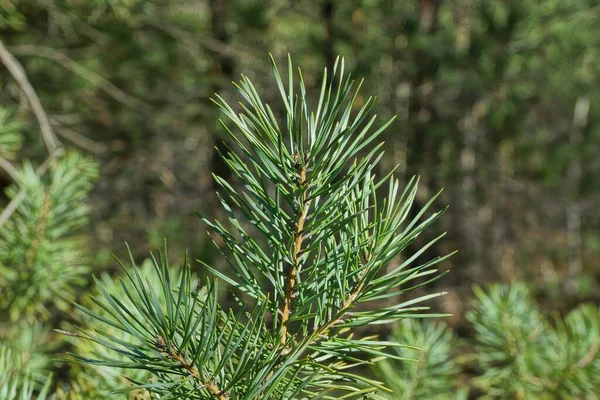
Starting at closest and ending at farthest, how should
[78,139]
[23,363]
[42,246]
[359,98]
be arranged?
[23,363]
[42,246]
[78,139]
[359,98]

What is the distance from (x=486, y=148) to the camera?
15.9 ft

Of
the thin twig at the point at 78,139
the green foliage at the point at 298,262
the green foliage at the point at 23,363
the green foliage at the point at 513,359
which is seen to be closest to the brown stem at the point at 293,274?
the green foliage at the point at 298,262

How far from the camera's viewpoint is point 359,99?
3904 millimetres

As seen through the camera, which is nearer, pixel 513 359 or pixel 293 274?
pixel 293 274

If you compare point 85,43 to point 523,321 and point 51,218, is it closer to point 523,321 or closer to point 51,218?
point 51,218

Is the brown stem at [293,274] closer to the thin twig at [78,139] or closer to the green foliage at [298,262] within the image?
the green foliage at [298,262]

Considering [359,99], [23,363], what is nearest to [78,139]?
[23,363]

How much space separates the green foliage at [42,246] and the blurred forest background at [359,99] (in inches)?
61.5

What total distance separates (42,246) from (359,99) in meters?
3.34

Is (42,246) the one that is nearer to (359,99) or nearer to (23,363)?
(23,363)

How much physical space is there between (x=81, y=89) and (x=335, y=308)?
3.03 m

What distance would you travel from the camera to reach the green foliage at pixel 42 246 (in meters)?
0.74

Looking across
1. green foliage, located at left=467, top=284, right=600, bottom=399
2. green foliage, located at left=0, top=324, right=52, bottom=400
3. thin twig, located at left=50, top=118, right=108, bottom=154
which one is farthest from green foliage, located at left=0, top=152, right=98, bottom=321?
thin twig, located at left=50, top=118, right=108, bottom=154

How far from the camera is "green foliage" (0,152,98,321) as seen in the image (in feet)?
2.42
